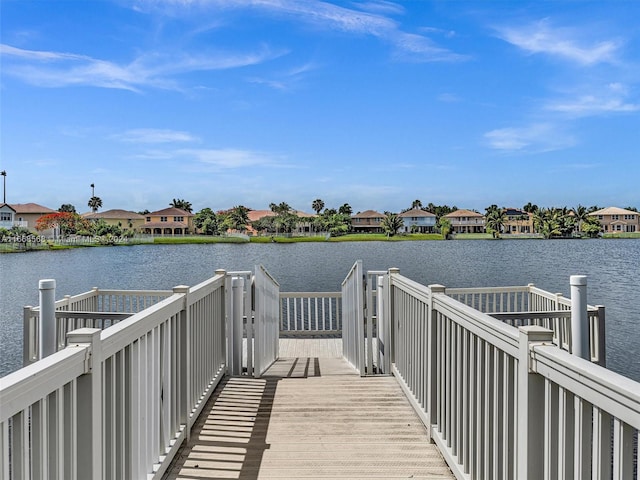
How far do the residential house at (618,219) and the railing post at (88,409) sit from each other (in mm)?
82576

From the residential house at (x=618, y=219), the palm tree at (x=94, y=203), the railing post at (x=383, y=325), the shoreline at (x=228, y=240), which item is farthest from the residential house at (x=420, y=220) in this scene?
the railing post at (x=383, y=325)

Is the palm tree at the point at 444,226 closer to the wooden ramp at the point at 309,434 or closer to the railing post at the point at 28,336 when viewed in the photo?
the railing post at the point at 28,336

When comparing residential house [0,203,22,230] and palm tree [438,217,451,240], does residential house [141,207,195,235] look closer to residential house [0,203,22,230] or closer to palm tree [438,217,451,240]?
residential house [0,203,22,230]

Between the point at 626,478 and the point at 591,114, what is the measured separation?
41371mm

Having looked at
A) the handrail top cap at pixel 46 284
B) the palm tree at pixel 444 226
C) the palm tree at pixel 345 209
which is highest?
the palm tree at pixel 345 209

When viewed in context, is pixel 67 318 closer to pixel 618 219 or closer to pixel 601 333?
pixel 601 333

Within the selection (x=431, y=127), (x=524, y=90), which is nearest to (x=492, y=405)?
(x=524, y=90)

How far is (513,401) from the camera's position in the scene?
1881mm

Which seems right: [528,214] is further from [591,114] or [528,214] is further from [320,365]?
[320,365]

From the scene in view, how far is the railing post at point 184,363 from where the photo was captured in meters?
3.02

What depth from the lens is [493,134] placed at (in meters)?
48.3

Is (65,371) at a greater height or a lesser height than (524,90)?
lesser

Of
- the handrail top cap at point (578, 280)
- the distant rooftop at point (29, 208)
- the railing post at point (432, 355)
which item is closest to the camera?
the railing post at point (432, 355)

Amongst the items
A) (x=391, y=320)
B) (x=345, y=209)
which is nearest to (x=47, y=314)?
(x=391, y=320)
